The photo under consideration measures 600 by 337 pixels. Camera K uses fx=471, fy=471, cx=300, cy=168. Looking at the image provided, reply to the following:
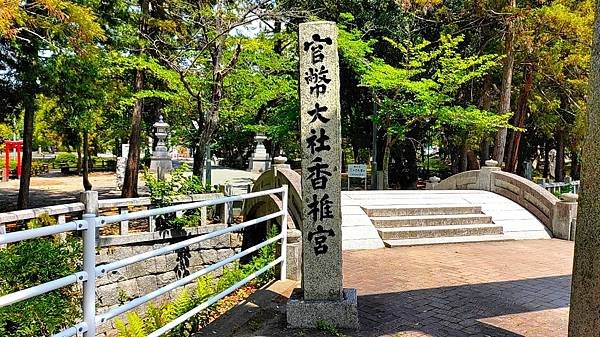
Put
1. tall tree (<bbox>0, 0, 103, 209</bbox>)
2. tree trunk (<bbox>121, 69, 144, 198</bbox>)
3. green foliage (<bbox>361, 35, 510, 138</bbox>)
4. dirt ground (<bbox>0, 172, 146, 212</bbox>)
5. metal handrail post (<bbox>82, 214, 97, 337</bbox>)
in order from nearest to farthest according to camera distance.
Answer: metal handrail post (<bbox>82, 214, 97, 337</bbox>) < tall tree (<bbox>0, 0, 103, 209</bbox>) < green foliage (<bbox>361, 35, 510, 138</bbox>) < tree trunk (<bbox>121, 69, 144, 198</bbox>) < dirt ground (<bbox>0, 172, 146, 212</bbox>)

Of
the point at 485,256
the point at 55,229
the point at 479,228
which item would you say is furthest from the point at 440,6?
the point at 55,229

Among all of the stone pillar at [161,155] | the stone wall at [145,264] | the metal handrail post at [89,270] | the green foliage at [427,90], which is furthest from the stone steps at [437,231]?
the stone pillar at [161,155]

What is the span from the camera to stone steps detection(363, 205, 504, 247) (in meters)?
9.38

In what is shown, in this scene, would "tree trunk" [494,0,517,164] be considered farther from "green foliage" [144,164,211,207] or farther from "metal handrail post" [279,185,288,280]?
"metal handrail post" [279,185,288,280]

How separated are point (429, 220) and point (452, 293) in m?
4.47

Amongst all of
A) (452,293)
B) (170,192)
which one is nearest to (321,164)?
(452,293)

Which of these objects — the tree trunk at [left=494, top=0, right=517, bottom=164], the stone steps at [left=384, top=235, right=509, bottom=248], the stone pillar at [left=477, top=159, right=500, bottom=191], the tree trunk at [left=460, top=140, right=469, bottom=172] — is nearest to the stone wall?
the stone steps at [left=384, top=235, right=509, bottom=248]

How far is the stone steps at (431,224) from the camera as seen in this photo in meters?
9.38

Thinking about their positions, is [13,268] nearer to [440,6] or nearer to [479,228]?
[479,228]

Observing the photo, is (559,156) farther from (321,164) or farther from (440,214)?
(321,164)

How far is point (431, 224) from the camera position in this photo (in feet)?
33.0

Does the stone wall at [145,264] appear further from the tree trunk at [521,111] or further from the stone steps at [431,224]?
the tree trunk at [521,111]

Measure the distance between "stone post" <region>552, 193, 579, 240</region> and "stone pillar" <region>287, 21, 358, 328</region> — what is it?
784 centimetres

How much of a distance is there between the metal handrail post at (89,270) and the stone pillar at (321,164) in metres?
2.21
